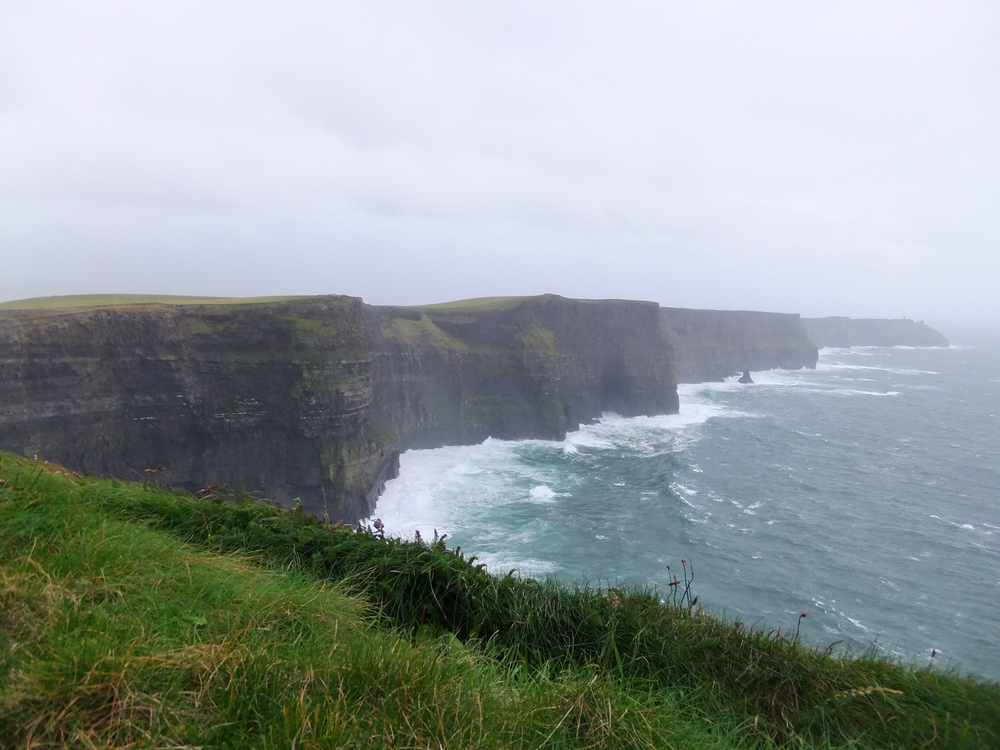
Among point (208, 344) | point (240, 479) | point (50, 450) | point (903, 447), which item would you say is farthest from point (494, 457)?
point (903, 447)

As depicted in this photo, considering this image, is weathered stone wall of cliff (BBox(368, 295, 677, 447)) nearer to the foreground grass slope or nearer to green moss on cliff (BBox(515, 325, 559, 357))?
green moss on cliff (BBox(515, 325, 559, 357))

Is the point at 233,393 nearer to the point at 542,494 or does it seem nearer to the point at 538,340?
the point at 542,494

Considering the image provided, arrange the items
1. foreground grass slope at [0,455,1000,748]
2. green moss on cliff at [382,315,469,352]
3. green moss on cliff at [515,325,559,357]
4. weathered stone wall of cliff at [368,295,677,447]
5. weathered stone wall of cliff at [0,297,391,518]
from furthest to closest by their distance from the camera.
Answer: green moss on cliff at [515,325,559,357] < green moss on cliff at [382,315,469,352] < weathered stone wall of cliff at [368,295,677,447] < weathered stone wall of cliff at [0,297,391,518] < foreground grass slope at [0,455,1000,748]

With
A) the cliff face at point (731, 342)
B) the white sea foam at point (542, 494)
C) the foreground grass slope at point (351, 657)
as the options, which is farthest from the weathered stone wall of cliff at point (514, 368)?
the foreground grass slope at point (351, 657)

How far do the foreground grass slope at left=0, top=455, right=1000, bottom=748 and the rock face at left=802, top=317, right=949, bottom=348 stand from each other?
147542 millimetres

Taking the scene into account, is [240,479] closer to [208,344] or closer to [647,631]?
[208,344]

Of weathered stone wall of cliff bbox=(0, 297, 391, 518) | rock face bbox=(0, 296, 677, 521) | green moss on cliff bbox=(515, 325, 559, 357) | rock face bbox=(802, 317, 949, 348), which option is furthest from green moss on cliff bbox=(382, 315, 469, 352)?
rock face bbox=(802, 317, 949, 348)

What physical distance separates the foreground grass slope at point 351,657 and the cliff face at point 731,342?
59842 millimetres

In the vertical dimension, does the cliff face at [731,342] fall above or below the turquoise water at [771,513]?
above

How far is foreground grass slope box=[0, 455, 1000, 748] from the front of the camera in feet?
7.54

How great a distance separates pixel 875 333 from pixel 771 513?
146 meters

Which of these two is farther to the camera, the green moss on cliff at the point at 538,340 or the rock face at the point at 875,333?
the rock face at the point at 875,333

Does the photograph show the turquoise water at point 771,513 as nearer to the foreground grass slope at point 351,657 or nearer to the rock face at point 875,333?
the foreground grass slope at point 351,657

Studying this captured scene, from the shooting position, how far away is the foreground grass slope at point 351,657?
2.30 meters
